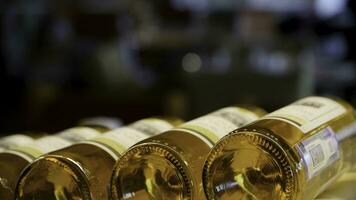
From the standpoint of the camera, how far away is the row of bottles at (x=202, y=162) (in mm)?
620

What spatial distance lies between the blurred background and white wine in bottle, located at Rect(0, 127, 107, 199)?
191 centimetres

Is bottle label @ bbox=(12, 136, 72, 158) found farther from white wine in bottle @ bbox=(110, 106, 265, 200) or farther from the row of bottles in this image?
white wine in bottle @ bbox=(110, 106, 265, 200)

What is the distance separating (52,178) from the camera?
684 millimetres

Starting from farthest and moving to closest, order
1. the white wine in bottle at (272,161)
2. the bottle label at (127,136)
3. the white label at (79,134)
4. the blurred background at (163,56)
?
the blurred background at (163,56)
the white label at (79,134)
the bottle label at (127,136)
the white wine in bottle at (272,161)

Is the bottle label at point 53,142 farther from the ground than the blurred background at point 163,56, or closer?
farther from the ground

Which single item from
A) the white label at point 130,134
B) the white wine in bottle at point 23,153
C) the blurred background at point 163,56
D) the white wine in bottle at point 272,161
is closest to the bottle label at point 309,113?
the white wine in bottle at point 272,161

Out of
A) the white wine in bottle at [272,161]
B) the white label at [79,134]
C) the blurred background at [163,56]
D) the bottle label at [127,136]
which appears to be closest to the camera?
the white wine in bottle at [272,161]

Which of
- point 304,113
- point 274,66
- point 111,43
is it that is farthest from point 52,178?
point 111,43

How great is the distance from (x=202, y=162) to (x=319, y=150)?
113 mm

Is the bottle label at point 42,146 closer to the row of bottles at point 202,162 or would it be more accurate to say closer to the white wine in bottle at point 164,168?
the row of bottles at point 202,162

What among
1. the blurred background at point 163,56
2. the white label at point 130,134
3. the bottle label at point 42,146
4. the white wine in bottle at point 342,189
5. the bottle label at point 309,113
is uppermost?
the bottle label at point 309,113

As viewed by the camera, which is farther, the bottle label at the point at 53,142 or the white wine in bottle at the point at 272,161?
the bottle label at the point at 53,142

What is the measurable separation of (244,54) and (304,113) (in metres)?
3.17

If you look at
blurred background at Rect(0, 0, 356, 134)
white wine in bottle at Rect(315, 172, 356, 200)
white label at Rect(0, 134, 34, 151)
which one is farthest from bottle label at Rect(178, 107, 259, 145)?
blurred background at Rect(0, 0, 356, 134)
